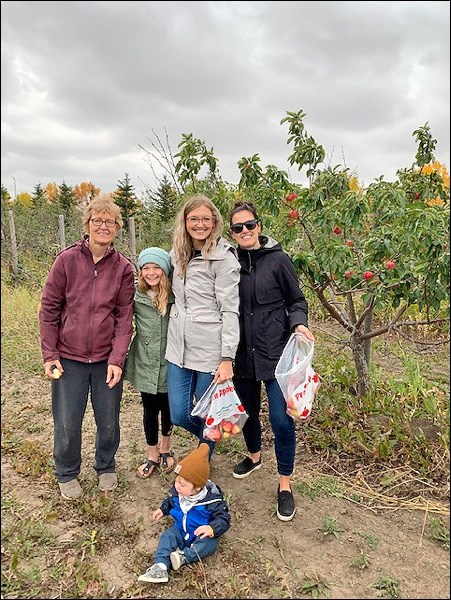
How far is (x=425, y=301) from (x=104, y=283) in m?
1.81

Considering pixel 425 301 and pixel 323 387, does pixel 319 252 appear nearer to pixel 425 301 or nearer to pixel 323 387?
pixel 425 301

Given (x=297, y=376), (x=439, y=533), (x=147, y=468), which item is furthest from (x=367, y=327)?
(x=147, y=468)

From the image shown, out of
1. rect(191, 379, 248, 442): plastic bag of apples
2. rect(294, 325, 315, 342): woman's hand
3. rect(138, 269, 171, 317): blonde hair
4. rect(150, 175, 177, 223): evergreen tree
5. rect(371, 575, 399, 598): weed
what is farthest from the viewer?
rect(150, 175, 177, 223): evergreen tree

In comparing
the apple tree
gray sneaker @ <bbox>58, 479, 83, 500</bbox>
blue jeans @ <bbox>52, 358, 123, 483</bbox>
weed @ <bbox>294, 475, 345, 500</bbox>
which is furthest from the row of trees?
gray sneaker @ <bbox>58, 479, 83, 500</bbox>

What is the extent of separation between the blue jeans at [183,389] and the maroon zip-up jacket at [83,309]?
0.30 metres

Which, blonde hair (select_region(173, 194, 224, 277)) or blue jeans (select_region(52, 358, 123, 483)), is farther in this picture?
blue jeans (select_region(52, 358, 123, 483))

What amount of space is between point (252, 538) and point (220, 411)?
0.64 meters

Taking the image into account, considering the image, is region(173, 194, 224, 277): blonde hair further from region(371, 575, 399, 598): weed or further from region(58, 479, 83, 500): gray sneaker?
region(371, 575, 399, 598): weed

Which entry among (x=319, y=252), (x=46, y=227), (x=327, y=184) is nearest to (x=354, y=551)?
(x=319, y=252)

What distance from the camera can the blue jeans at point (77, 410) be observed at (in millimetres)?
2734

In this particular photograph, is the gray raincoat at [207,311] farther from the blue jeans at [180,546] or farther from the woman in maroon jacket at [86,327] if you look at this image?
the blue jeans at [180,546]

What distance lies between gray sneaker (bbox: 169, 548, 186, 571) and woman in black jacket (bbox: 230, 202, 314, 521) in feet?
1.99

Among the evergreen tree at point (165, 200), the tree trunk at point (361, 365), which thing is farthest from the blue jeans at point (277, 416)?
the evergreen tree at point (165, 200)

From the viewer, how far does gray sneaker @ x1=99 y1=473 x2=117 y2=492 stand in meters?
2.90
